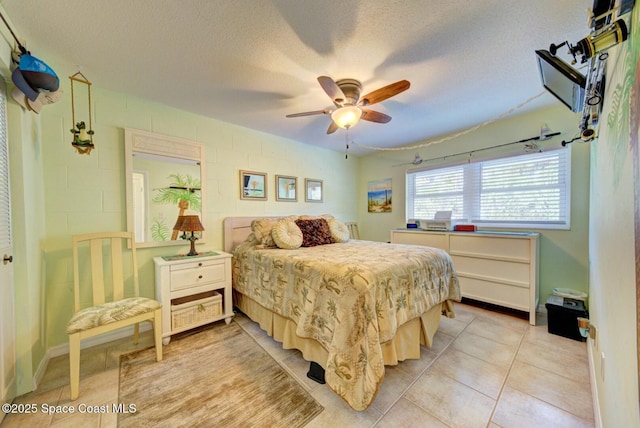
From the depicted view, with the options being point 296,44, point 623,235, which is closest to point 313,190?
point 296,44

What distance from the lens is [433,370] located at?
5.70 feet

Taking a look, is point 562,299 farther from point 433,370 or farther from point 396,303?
point 396,303

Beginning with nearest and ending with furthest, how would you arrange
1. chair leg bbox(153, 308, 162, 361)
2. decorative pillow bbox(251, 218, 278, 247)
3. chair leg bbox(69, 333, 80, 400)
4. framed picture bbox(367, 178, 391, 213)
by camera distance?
chair leg bbox(69, 333, 80, 400) → chair leg bbox(153, 308, 162, 361) → decorative pillow bbox(251, 218, 278, 247) → framed picture bbox(367, 178, 391, 213)

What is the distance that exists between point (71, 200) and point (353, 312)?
8.49ft

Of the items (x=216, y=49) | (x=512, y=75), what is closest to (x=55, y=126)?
(x=216, y=49)

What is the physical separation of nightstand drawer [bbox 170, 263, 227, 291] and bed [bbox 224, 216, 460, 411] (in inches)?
10.3

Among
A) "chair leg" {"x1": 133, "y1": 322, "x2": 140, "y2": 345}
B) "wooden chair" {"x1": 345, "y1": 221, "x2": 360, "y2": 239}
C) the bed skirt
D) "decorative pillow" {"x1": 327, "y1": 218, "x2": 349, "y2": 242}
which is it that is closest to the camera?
the bed skirt

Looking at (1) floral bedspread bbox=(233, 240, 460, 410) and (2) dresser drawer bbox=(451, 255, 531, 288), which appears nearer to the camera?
(1) floral bedspread bbox=(233, 240, 460, 410)

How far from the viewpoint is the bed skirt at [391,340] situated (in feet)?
5.25

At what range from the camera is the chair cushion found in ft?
5.09

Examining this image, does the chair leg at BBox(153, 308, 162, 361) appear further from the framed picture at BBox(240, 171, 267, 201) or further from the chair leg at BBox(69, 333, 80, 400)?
the framed picture at BBox(240, 171, 267, 201)

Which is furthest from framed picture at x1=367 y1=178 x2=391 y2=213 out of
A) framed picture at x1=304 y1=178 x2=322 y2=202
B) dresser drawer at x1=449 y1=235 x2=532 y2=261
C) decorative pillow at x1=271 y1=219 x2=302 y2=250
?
decorative pillow at x1=271 y1=219 x2=302 y2=250

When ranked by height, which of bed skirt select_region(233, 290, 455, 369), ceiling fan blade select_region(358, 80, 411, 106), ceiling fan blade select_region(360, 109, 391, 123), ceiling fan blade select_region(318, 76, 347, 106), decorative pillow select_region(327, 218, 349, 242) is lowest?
bed skirt select_region(233, 290, 455, 369)

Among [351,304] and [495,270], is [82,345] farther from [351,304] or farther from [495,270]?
[495,270]
